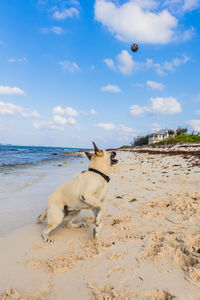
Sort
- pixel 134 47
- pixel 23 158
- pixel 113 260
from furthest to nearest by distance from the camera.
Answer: pixel 23 158
pixel 134 47
pixel 113 260

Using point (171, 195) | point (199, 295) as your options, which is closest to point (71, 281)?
point (199, 295)

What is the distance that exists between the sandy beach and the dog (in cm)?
30

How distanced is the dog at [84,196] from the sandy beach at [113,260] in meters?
0.30

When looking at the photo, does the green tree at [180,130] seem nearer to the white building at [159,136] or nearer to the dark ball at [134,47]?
the white building at [159,136]

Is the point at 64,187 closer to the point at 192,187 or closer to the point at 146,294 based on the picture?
the point at 146,294

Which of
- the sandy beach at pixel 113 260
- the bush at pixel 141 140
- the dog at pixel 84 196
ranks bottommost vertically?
the sandy beach at pixel 113 260

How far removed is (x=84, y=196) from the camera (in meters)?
2.77

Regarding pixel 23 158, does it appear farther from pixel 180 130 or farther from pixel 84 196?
pixel 180 130

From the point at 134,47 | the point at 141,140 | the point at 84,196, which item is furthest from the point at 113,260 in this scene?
the point at 141,140

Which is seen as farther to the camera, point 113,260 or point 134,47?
point 134,47

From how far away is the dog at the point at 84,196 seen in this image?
110 inches

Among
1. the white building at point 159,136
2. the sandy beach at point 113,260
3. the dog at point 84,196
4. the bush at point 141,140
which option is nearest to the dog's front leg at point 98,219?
the dog at point 84,196

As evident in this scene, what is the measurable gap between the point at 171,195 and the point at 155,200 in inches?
22.2

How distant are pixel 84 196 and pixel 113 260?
37.6 inches
